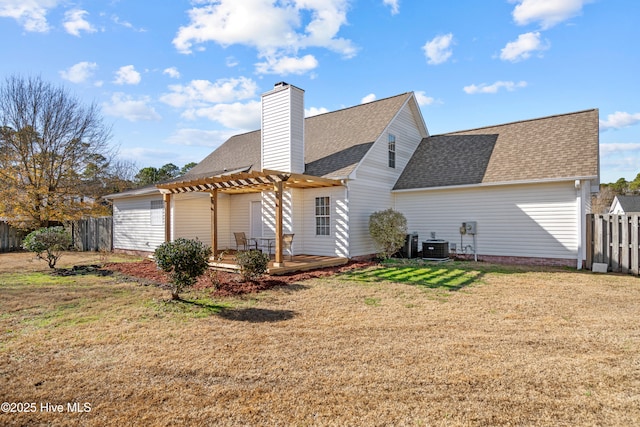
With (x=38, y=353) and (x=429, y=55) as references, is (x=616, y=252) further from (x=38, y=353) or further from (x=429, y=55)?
(x=38, y=353)

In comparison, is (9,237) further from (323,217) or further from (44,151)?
(323,217)

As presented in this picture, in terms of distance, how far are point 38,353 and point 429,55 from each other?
47.2 feet

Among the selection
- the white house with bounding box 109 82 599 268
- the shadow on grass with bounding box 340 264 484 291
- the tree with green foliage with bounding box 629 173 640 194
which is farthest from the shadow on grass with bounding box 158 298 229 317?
the tree with green foliage with bounding box 629 173 640 194

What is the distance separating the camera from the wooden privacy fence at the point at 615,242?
370 inches

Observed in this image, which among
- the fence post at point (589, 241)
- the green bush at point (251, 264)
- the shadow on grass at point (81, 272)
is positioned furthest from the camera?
the fence post at point (589, 241)

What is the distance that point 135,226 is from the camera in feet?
52.2

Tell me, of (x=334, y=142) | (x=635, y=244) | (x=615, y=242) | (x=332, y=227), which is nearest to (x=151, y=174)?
(x=334, y=142)

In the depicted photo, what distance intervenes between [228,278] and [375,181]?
688 centimetres

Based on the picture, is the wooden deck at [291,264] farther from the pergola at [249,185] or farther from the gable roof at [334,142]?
the gable roof at [334,142]

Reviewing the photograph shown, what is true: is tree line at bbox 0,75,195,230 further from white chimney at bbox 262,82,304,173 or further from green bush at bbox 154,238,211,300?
green bush at bbox 154,238,211,300

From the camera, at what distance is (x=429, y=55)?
13414mm

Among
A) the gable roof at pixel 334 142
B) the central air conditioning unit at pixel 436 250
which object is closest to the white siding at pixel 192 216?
the gable roof at pixel 334 142

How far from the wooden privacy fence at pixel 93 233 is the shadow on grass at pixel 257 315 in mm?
14413

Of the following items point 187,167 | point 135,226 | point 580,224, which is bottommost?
point 135,226
